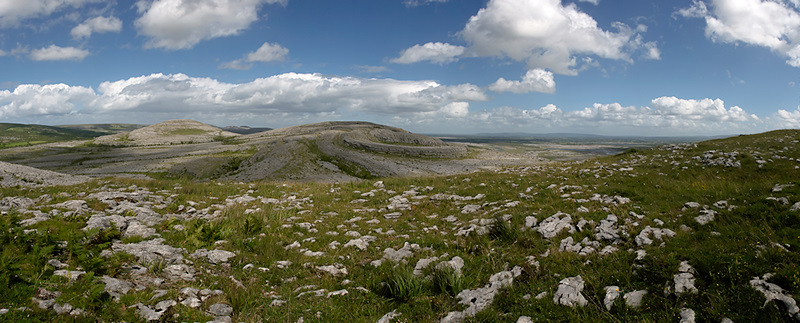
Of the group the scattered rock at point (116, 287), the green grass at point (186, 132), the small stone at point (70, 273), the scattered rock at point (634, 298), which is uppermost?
the green grass at point (186, 132)

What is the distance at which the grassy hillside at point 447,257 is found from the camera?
561 cm

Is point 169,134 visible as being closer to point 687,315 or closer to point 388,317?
point 388,317

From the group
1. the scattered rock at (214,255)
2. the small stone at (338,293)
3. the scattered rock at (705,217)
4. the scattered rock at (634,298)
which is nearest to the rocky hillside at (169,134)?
the scattered rock at (214,255)

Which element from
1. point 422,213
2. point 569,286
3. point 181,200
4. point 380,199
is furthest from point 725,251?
point 181,200

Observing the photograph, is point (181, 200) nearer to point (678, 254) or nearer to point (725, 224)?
point (678, 254)

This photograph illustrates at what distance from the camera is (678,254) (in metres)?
6.84

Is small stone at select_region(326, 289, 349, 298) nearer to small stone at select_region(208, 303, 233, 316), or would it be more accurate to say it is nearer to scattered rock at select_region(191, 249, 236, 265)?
small stone at select_region(208, 303, 233, 316)

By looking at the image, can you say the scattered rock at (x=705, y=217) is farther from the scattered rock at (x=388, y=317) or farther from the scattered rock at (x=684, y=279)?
the scattered rock at (x=388, y=317)

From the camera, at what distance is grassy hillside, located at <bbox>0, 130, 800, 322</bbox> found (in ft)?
18.4

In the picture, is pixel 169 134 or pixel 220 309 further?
pixel 169 134

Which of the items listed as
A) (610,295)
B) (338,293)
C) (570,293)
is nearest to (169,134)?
(338,293)

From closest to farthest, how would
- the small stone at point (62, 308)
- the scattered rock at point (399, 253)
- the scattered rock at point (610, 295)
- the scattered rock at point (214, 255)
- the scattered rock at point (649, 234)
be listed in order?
the small stone at point (62, 308), the scattered rock at point (610, 295), the scattered rock at point (649, 234), the scattered rock at point (214, 255), the scattered rock at point (399, 253)

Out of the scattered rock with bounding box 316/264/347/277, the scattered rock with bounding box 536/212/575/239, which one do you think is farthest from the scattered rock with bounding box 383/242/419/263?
the scattered rock with bounding box 536/212/575/239

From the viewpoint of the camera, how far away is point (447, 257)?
894 cm
